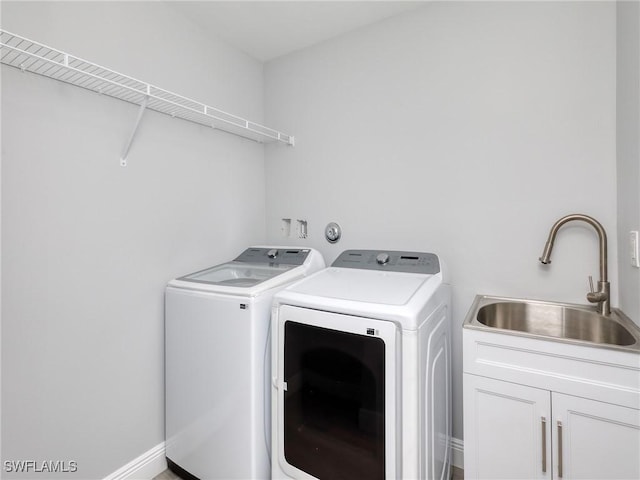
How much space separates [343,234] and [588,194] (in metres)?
1.37

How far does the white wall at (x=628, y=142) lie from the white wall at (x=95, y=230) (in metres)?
2.19

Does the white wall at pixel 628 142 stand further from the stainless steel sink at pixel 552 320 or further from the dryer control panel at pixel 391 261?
the dryer control panel at pixel 391 261

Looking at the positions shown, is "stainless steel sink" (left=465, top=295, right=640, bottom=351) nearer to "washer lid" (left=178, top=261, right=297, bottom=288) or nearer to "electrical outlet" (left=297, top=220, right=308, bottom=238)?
"washer lid" (left=178, top=261, right=297, bottom=288)

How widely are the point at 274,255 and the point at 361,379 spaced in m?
1.12

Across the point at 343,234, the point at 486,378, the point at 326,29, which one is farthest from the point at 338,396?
the point at 326,29

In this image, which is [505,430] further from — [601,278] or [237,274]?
[237,274]

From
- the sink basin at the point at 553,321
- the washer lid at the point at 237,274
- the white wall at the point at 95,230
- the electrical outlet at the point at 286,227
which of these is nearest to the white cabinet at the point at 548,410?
the sink basin at the point at 553,321

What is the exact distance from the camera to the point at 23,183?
138cm

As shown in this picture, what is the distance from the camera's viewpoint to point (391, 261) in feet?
6.44

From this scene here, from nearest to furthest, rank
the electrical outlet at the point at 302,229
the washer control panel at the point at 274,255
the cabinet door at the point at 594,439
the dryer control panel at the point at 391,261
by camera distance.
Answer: the cabinet door at the point at 594,439 < the dryer control panel at the point at 391,261 < the washer control panel at the point at 274,255 < the electrical outlet at the point at 302,229

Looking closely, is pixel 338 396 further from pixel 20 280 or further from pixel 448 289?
pixel 20 280

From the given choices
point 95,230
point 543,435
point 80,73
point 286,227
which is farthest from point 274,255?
point 543,435

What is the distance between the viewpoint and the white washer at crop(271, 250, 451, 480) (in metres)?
1.25

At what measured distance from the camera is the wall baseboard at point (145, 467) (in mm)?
1717
